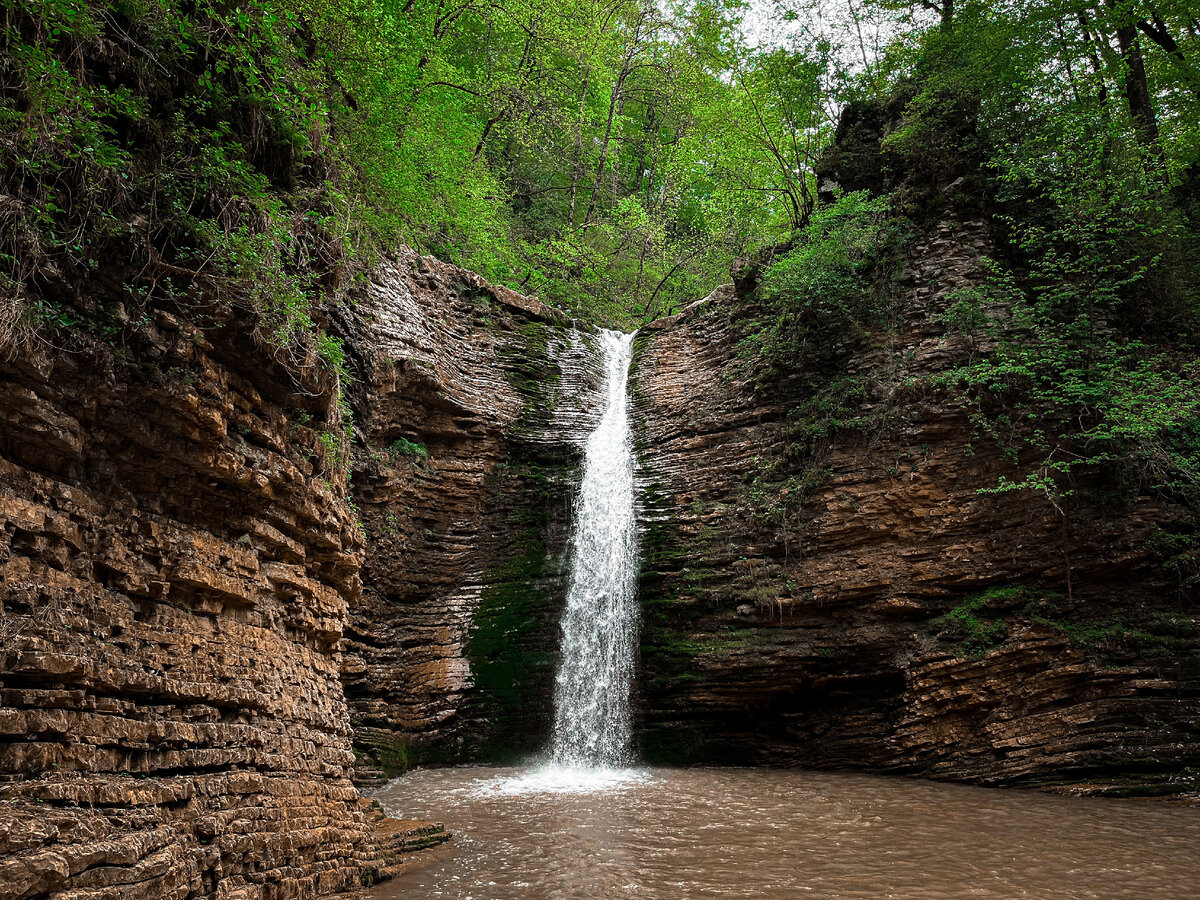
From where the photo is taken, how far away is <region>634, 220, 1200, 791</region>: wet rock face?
9164 mm

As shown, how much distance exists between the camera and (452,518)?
13.9m

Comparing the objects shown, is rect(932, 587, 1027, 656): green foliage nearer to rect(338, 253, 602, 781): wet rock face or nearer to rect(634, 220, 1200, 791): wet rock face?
rect(634, 220, 1200, 791): wet rock face

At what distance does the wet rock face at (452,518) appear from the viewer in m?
12.1

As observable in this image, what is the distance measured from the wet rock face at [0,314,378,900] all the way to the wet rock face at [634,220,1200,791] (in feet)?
23.5

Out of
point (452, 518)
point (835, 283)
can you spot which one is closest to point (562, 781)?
point (452, 518)

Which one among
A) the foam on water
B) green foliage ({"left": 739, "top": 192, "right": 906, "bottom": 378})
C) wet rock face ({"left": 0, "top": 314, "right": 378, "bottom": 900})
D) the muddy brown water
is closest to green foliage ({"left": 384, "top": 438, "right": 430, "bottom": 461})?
the muddy brown water

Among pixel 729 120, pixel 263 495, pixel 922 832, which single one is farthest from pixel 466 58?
pixel 922 832

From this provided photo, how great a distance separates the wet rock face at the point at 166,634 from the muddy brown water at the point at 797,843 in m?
1.67

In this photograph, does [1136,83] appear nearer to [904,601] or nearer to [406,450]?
[904,601]

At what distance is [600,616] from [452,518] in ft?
12.2

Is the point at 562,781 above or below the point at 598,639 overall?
below

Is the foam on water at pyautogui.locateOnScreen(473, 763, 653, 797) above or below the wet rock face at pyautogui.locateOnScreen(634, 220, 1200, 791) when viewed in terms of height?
below

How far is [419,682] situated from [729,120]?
629 inches

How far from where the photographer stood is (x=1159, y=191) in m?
11.4
